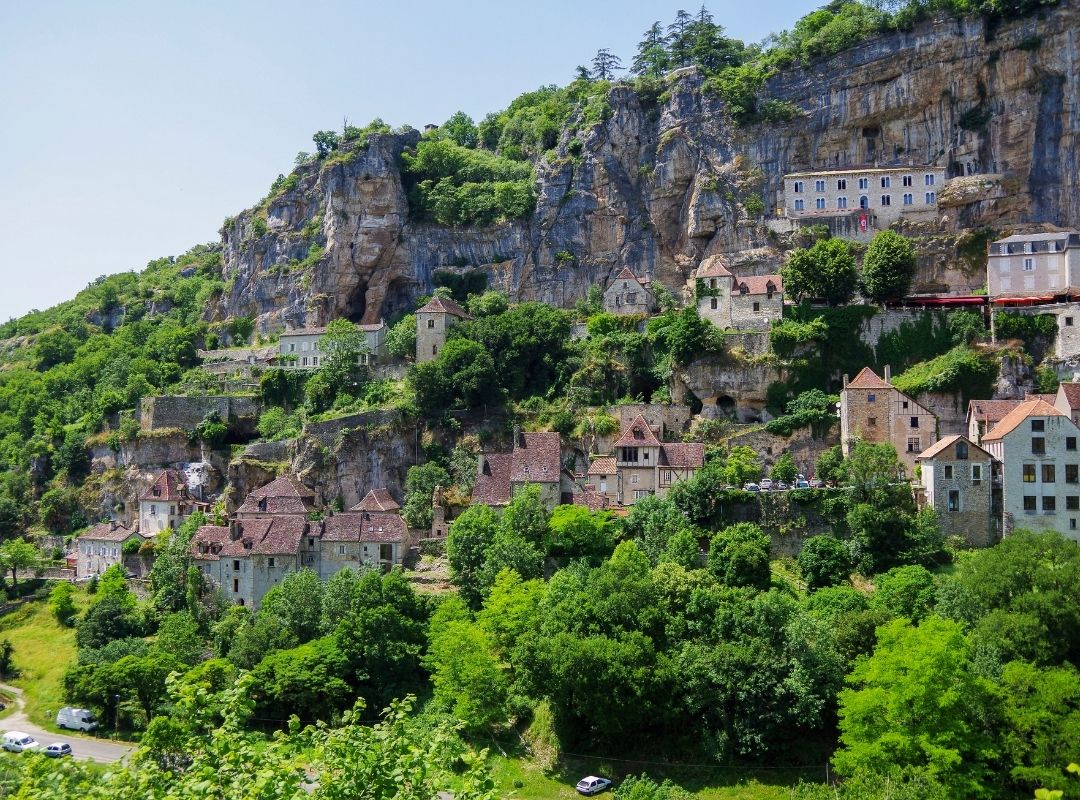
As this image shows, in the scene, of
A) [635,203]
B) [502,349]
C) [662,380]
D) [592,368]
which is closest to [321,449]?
[502,349]

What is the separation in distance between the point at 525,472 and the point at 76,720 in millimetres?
26075

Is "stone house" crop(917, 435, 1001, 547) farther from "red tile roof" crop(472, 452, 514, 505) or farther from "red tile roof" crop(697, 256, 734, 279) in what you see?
"red tile roof" crop(472, 452, 514, 505)

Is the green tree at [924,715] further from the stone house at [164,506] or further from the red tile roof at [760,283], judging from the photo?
the stone house at [164,506]

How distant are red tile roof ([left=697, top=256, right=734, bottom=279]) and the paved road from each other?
1705 inches

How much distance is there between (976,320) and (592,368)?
902 inches

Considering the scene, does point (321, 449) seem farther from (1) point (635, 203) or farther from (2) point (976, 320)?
(2) point (976, 320)

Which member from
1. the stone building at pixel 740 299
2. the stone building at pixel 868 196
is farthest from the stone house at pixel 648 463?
the stone building at pixel 868 196

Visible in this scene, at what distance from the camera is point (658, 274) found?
78500mm

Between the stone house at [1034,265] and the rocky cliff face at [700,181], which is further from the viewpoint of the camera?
the rocky cliff face at [700,181]

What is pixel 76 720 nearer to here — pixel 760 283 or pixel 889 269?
pixel 760 283

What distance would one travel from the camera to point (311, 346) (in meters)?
79.1

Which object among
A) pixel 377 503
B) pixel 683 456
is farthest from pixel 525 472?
pixel 377 503

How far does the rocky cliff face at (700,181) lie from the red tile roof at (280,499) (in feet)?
73.4

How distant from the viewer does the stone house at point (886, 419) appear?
55031 millimetres
